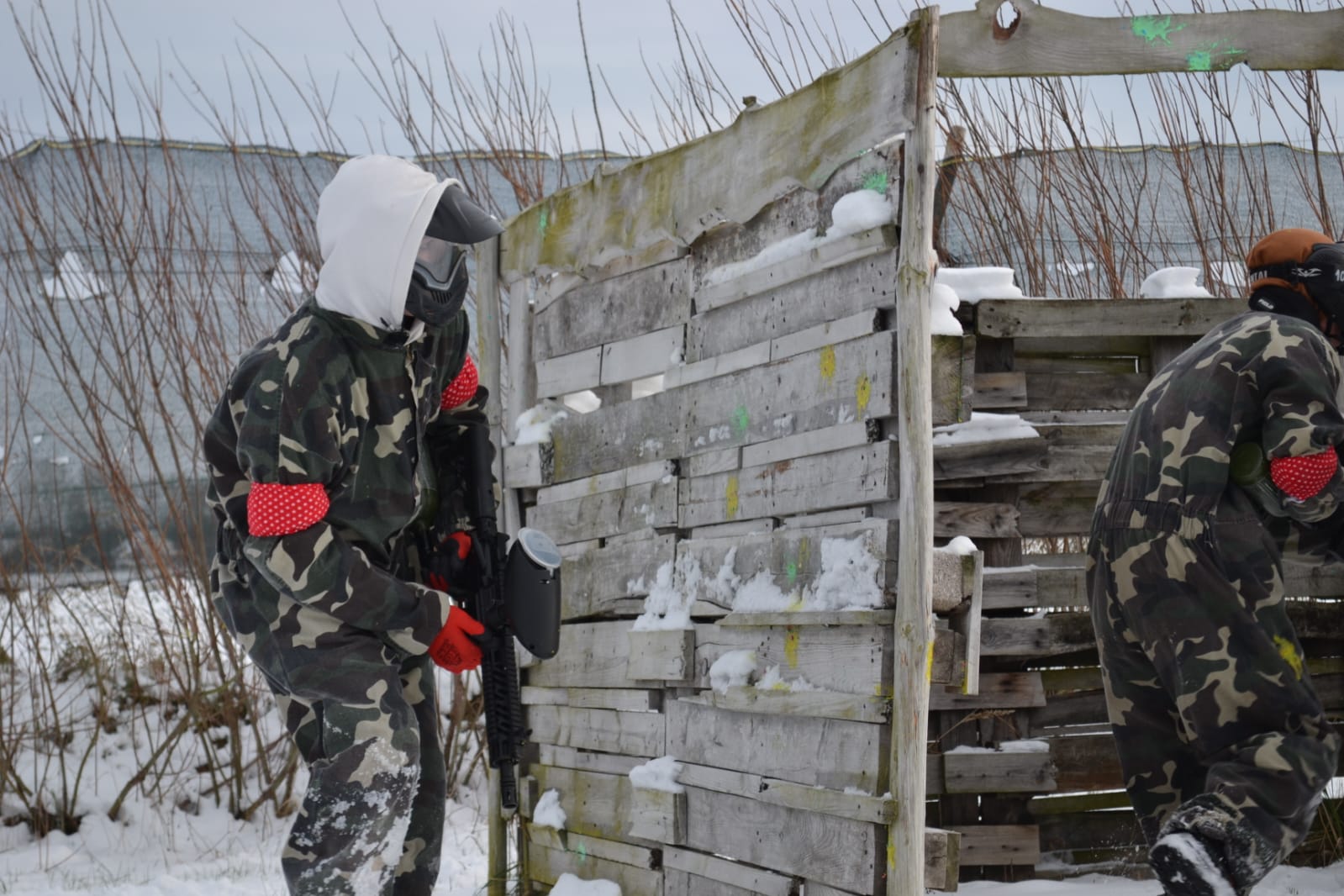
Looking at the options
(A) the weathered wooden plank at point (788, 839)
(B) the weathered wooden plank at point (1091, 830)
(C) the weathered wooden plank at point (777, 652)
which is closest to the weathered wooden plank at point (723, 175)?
(C) the weathered wooden plank at point (777, 652)

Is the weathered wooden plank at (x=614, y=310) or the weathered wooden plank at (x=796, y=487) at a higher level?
the weathered wooden plank at (x=614, y=310)

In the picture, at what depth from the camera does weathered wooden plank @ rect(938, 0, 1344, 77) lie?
145 inches

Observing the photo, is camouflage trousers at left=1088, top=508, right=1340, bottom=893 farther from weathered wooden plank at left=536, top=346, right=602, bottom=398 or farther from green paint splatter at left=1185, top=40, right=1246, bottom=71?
weathered wooden plank at left=536, top=346, right=602, bottom=398

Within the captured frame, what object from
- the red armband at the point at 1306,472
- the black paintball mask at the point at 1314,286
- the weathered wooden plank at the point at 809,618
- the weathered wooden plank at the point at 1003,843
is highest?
the black paintball mask at the point at 1314,286

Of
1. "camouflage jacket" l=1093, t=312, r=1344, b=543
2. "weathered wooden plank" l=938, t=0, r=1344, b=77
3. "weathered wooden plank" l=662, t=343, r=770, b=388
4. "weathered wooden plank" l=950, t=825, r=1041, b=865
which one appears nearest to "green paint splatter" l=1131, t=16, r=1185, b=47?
"weathered wooden plank" l=938, t=0, r=1344, b=77

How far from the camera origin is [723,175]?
3861 mm

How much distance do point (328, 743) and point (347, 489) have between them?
0.60 m

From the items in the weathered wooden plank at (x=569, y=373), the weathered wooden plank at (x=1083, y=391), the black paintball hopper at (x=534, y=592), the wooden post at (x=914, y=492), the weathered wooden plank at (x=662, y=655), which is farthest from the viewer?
the weathered wooden plank at (x=1083, y=391)

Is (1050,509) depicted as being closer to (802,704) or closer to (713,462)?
(713,462)

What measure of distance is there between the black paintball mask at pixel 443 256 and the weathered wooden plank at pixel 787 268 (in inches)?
29.8

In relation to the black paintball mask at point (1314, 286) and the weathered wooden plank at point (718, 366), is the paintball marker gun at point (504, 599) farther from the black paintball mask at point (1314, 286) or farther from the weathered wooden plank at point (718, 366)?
the black paintball mask at point (1314, 286)

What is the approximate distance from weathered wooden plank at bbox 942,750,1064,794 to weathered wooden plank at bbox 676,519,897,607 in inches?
59.7

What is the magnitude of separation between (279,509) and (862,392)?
1398 millimetres

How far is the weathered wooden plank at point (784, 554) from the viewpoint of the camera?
3.16 m
